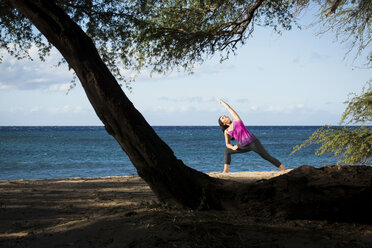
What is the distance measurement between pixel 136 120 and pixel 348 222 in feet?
10.3

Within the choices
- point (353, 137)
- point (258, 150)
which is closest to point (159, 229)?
point (258, 150)

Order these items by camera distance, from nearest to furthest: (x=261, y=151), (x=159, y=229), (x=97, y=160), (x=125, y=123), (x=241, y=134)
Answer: (x=159, y=229) < (x=125, y=123) < (x=261, y=151) < (x=241, y=134) < (x=97, y=160)

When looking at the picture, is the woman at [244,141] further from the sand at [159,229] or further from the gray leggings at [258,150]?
the sand at [159,229]

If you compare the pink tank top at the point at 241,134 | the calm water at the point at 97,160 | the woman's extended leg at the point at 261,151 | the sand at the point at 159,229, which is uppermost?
the pink tank top at the point at 241,134

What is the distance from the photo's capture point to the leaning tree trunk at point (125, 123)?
495 cm

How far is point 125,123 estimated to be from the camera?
4.93 m

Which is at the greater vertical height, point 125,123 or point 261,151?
point 125,123

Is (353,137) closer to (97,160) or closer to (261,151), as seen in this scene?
(261,151)

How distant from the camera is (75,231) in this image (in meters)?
4.52

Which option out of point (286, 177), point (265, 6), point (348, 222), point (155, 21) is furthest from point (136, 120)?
point (265, 6)

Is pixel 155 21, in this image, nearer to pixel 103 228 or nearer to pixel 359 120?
pixel 103 228

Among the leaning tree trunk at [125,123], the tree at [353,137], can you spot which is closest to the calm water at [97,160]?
→ the tree at [353,137]

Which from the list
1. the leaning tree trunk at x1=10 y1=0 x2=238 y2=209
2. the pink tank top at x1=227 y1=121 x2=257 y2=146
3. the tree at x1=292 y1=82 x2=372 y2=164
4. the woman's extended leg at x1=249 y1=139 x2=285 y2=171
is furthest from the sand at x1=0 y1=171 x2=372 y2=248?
the tree at x1=292 y1=82 x2=372 y2=164

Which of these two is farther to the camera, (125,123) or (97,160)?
(97,160)
